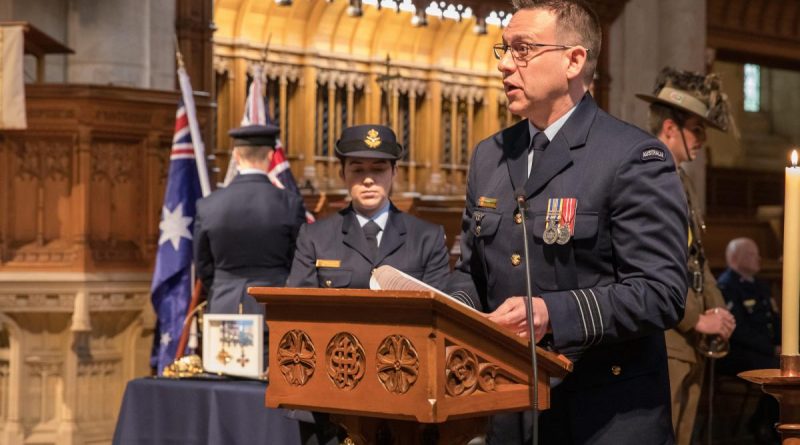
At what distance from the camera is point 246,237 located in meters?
5.68

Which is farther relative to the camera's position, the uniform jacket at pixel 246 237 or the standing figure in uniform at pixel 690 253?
the uniform jacket at pixel 246 237

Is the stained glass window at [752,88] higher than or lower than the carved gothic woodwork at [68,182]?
higher

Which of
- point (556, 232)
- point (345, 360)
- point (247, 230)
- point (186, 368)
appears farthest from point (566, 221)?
point (247, 230)

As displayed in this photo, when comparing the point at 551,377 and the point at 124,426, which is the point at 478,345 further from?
the point at 124,426

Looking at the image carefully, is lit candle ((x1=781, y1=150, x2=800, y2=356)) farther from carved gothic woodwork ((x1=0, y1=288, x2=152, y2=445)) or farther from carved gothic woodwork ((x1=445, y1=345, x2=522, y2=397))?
carved gothic woodwork ((x1=0, y1=288, x2=152, y2=445))

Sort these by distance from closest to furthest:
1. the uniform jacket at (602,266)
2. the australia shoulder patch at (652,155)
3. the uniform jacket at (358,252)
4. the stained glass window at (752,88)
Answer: the uniform jacket at (602,266)
the australia shoulder patch at (652,155)
the uniform jacket at (358,252)
the stained glass window at (752,88)

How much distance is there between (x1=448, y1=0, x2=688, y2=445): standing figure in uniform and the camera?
2.44 metres

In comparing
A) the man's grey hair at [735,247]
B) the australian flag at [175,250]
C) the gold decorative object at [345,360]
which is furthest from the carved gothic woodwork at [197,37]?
the gold decorative object at [345,360]

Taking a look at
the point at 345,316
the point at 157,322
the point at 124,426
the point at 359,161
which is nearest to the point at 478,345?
the point at 345,316

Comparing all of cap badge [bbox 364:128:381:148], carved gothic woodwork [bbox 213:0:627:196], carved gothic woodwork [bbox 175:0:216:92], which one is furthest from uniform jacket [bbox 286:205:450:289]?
carved gothic woodwork [bbox 213:0:627:196]

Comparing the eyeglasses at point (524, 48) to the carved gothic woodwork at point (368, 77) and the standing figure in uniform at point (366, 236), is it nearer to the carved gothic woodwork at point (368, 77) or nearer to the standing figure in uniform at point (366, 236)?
the standing figure in uniform at point (366, 236)

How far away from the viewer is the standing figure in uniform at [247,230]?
568cm

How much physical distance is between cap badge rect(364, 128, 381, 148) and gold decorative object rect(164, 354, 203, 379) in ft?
3.82

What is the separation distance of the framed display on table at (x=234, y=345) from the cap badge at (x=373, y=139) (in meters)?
0.79
